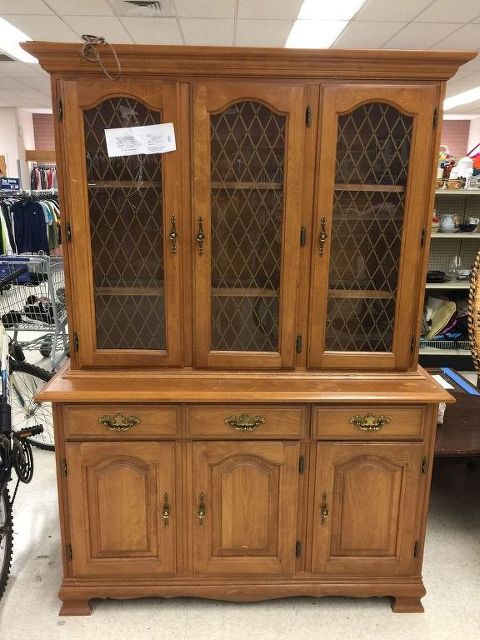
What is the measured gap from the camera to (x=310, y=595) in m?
1.85

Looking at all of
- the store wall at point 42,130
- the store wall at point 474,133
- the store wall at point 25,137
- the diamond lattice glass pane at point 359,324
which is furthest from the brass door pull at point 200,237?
the store wall at point 474,133

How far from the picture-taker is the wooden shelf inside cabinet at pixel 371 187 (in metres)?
1.67

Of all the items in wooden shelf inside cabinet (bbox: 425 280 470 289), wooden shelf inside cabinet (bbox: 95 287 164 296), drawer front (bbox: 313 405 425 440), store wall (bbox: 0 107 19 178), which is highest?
store wall (bbox: 0 107 19 178)

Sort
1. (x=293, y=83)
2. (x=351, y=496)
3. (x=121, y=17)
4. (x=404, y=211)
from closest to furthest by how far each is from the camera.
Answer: (x=293, y=83), (x=404, y=211), (x=351, y=496), (x=121, y=17)

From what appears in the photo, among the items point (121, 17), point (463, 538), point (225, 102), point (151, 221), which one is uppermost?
point (121, 17)

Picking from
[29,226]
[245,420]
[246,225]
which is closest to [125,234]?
[246,225]

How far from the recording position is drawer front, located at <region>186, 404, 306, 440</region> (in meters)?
1.69

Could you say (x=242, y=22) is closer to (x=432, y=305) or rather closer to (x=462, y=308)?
(x=432, y=305)

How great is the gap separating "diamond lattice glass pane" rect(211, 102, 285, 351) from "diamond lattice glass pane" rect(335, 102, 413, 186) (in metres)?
0.21

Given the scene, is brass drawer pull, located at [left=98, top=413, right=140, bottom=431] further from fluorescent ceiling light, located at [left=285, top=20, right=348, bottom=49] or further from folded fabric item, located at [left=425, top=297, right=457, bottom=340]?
fluorescent ceiling light, located at [left=285, top=20, right=348, bottom=49]

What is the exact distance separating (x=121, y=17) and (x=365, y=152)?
3.65 m

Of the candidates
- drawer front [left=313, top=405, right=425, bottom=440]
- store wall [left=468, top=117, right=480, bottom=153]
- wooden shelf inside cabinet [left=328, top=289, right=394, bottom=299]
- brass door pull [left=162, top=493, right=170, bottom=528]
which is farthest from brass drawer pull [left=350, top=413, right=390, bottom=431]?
store wall [left=468, top=117, right=480, bottom=153]

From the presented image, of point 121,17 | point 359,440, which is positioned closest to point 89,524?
point 359,440

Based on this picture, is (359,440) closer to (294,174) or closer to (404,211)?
(404,211)
